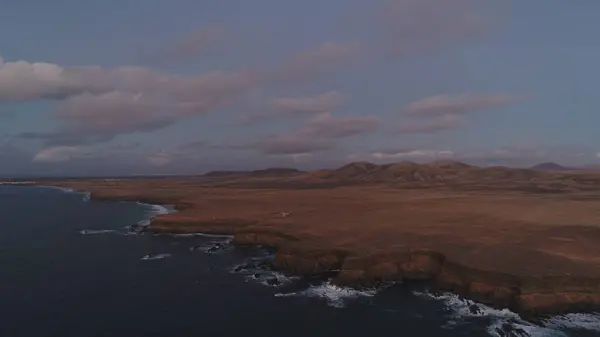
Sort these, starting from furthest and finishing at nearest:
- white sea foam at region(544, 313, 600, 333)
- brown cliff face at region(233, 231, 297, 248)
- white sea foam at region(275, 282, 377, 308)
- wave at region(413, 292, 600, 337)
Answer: brown cliff face at region(233, 231, 297, 248)
white sea foam at region(275, 282, 377, 308)
white sea foam at region(544, 313, 600, 333)
wave at region(413, 292, 600, 337)

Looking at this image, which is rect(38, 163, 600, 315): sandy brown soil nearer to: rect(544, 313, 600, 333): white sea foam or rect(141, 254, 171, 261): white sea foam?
rect(544, 313, 600, 333): white sea foam

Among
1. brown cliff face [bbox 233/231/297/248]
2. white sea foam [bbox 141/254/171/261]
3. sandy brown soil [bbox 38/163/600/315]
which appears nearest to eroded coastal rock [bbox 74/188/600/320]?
sandy brown soil [bbox 38/163/600/315]

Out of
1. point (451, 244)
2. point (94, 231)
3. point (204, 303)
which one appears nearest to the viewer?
point (204, 303)

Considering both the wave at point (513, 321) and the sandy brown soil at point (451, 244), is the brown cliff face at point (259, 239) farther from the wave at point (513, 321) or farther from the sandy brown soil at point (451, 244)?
the wave at point (513, 321)

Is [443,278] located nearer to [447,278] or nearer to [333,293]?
[447,278]

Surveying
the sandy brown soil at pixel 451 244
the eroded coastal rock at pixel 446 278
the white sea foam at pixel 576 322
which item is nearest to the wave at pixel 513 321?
the white sea foam at pixel 576 322

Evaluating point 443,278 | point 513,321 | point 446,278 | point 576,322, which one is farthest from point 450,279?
point 576,322

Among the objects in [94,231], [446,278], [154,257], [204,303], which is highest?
[94,231]
